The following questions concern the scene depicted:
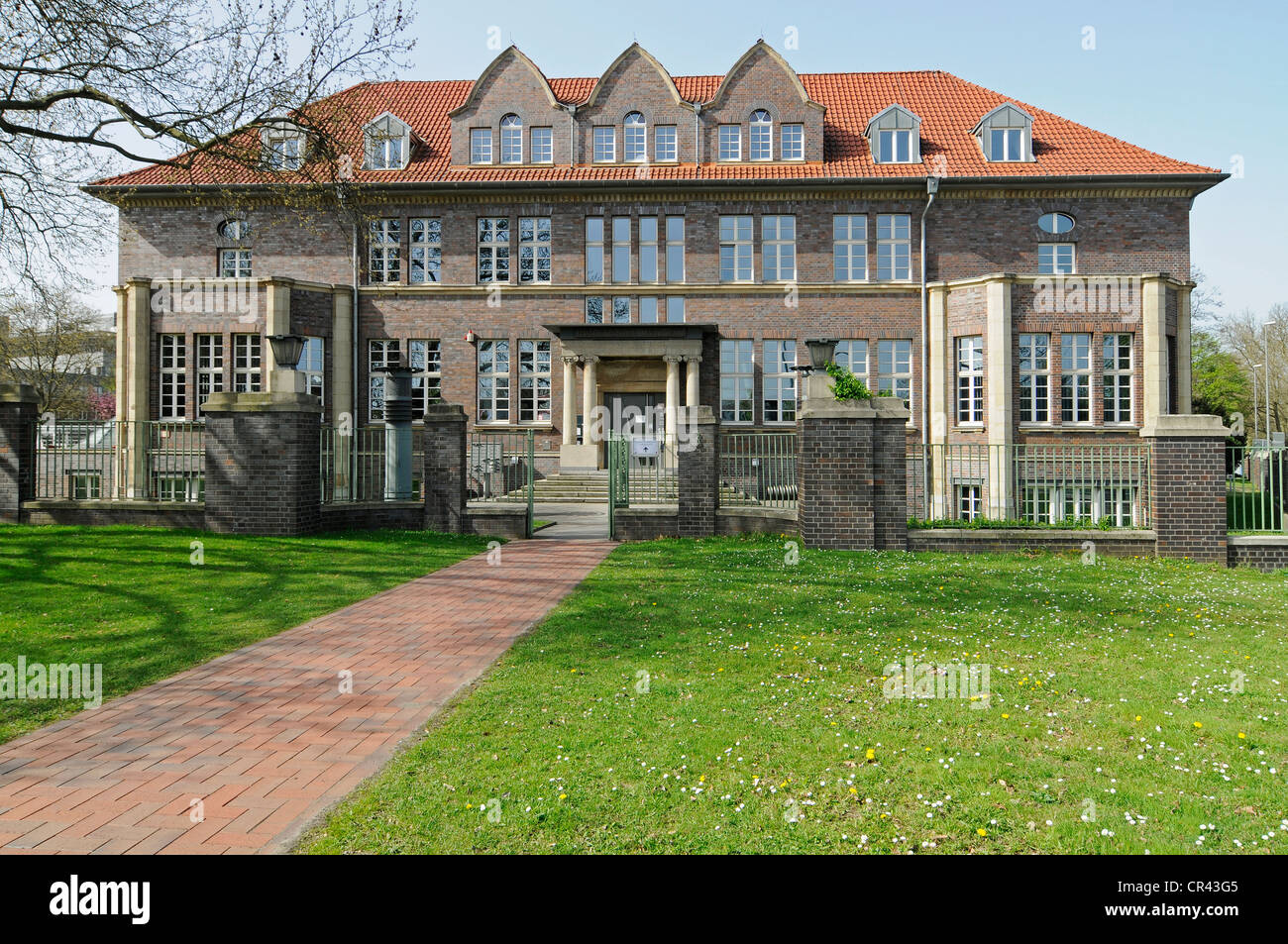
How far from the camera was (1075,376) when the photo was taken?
24.4m

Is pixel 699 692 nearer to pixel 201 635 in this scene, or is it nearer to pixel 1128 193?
pixel 201 635

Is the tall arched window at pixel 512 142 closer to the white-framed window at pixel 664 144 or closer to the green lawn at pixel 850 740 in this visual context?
the white-framed window at pixel 664 144

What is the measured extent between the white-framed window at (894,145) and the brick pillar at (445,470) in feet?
61.9

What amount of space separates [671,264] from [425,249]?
831 cm

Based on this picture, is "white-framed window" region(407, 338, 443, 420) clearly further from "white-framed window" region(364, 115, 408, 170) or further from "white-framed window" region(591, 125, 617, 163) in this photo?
"white-framed window" region(591, 125, 617, 163)

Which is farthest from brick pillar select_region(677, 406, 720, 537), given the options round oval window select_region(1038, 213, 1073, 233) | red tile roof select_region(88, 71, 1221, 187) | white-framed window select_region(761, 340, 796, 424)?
round oval window select_region(1038, 213, 1073, 233)

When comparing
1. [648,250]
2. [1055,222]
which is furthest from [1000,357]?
[648,250]

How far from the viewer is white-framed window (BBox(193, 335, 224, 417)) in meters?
25.7

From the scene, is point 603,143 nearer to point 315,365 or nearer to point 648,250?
point 648,250

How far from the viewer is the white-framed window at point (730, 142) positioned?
27.3 meters
